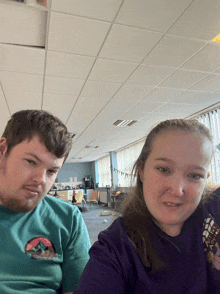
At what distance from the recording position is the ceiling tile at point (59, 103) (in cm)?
394

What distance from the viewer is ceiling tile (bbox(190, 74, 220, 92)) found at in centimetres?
350

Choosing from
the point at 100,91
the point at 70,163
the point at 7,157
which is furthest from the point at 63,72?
the point at 70,163

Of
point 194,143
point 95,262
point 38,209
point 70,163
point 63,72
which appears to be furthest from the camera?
point 70,163

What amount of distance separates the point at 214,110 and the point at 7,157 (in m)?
5.08

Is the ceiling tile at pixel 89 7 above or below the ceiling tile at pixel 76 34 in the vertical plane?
above

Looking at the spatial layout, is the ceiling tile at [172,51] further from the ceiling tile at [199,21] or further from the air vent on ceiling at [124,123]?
the air vent on ceiling at [124,123]

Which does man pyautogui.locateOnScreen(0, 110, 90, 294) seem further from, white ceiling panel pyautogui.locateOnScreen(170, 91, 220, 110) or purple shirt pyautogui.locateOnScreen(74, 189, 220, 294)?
white ceiling panel pyautogui.locateOnScreen(170, 91, 220, 110)

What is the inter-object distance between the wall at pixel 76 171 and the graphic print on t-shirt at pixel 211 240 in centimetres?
1422

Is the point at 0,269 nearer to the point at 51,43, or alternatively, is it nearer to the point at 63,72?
the point at 51,43

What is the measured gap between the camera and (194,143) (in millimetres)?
744

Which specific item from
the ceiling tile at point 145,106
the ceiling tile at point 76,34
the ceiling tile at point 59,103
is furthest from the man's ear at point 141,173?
the ceiling tile at point 145,106

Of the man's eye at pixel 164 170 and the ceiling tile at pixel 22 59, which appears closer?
the man's eye at pixel 164 170

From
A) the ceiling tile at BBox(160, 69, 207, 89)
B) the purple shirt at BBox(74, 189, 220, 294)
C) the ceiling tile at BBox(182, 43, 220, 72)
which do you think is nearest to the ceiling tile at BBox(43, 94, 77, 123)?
the ceiling tile at BBox(160, 69, 207, 89)

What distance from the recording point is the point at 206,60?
295cm
